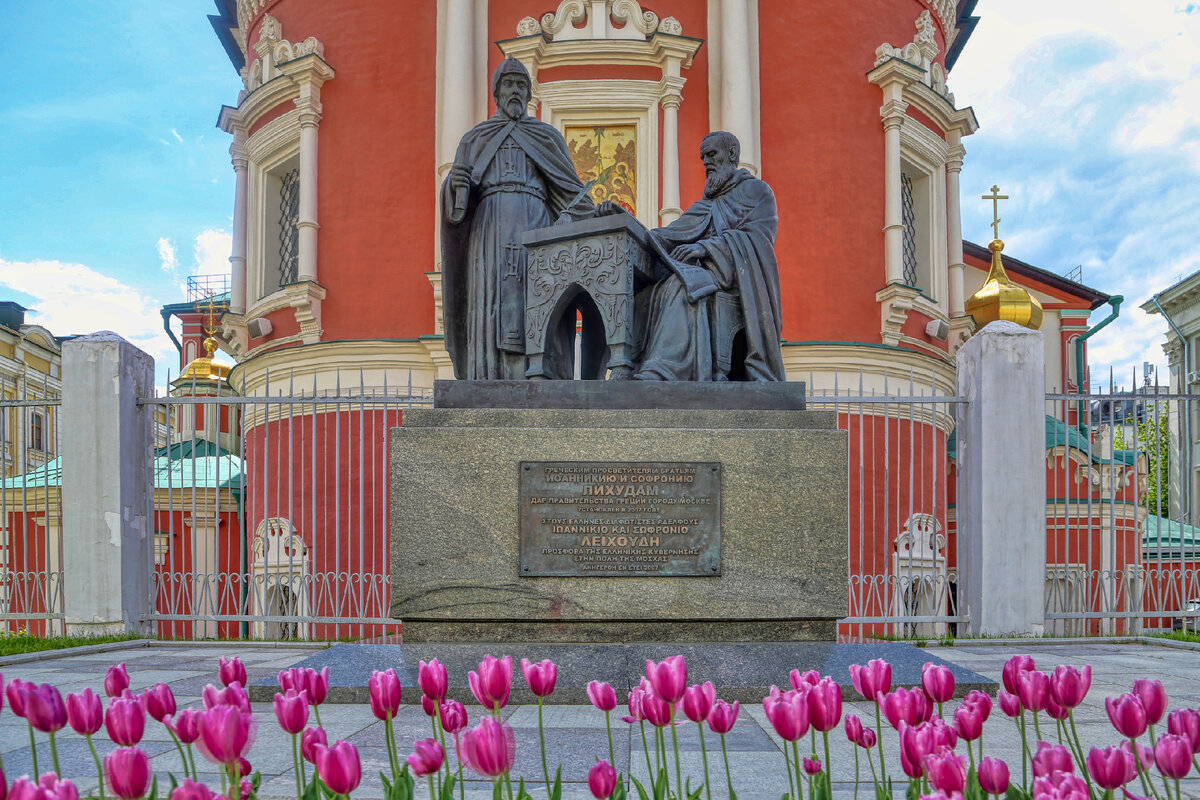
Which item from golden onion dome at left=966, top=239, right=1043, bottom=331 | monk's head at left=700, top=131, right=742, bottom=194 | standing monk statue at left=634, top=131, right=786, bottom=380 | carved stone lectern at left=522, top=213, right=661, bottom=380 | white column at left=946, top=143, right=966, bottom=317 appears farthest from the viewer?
golden onion dome at left=966, top=239, right=1043, bottom=331

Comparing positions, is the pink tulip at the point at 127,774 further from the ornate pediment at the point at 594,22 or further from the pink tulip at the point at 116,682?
the ornate pediment at the point at 594,22

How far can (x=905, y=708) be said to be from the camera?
6.39ft

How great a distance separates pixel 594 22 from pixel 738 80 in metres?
2.17

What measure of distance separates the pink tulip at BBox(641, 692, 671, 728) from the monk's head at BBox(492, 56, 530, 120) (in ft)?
15.1

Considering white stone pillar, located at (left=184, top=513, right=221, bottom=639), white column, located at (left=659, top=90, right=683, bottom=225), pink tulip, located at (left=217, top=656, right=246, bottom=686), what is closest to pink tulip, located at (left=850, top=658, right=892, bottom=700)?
pink tulip, located at (left=217, top=656, right=246, bottom=686)

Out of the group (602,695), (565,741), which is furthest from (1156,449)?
(602,695)

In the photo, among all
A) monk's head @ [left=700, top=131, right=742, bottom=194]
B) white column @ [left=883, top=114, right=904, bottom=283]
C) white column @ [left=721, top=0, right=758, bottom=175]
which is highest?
white column @ [left=721, top=0, right=758, bottom=175]

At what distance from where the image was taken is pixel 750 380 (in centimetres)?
562

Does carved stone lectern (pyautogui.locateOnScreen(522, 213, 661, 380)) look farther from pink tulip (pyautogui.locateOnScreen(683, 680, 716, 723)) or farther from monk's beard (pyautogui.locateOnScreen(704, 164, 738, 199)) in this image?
pink tulip (pyautogui.locateOnScreen(683, 680, 716, 723))

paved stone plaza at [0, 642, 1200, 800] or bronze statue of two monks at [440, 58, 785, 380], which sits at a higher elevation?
bronze statue of two monks at [440, 58, 785, 380]

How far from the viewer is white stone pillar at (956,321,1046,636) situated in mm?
8711

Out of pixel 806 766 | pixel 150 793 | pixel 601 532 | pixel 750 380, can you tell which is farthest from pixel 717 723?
pixel 750 380

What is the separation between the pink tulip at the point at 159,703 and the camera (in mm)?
1997

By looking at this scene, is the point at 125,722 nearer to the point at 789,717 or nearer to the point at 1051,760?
the point at 789,717
